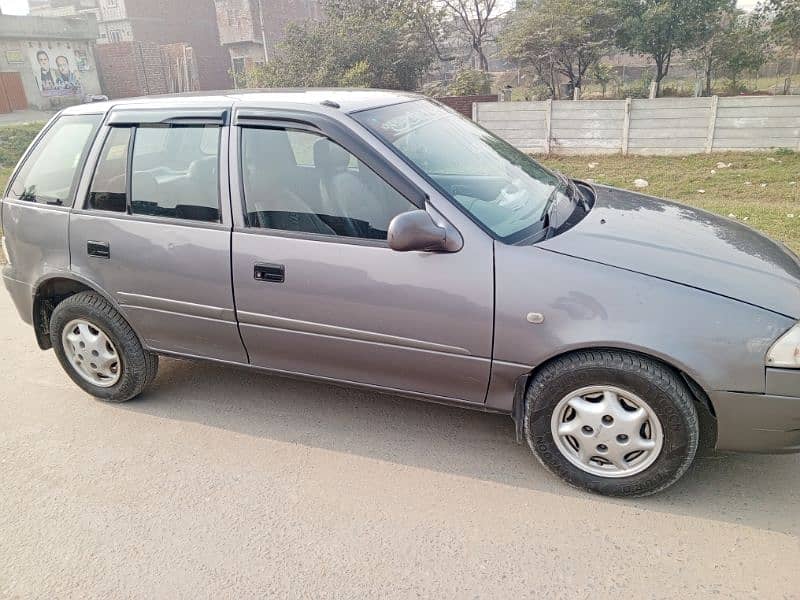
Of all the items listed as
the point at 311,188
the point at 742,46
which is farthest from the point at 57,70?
the point at 311,188

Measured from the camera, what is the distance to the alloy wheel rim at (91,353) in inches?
146

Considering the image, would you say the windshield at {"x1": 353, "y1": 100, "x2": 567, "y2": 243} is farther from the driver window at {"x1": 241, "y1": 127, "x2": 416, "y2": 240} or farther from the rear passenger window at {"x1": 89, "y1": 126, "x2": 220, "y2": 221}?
the rear passenger window at {"x1": 89, "y1": 126, "x2": 220, "y2": 221}

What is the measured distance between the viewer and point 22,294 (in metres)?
3.87

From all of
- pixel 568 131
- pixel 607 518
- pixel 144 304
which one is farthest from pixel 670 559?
pixel 568 131

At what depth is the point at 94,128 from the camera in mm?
3576

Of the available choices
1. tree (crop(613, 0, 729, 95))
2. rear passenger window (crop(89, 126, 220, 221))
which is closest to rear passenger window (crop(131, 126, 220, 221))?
rear passenger window (crop(89, 126, 220, 221))

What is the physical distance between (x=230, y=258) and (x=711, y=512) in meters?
2.53

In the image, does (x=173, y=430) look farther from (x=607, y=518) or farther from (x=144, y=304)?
(x=607, y=518)

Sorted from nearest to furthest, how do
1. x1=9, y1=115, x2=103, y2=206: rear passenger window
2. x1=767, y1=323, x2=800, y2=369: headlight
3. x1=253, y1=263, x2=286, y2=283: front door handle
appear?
x1=767, y1=323, x2=800, y2=369: headlight → x1=253, y1=263, x2=286, y2=283: front door handle → x1=9, y1=115, x2=103, y2=206: rear passenger window

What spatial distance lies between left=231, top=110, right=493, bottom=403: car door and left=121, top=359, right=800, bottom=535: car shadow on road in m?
0.38

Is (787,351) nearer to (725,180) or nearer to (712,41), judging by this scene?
(725,180)

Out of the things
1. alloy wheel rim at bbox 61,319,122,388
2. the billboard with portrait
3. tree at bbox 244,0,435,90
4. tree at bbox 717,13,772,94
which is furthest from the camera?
the billboard with portrait

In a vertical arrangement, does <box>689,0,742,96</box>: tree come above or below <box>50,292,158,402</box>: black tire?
above

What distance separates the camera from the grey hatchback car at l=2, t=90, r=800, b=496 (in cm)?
254
